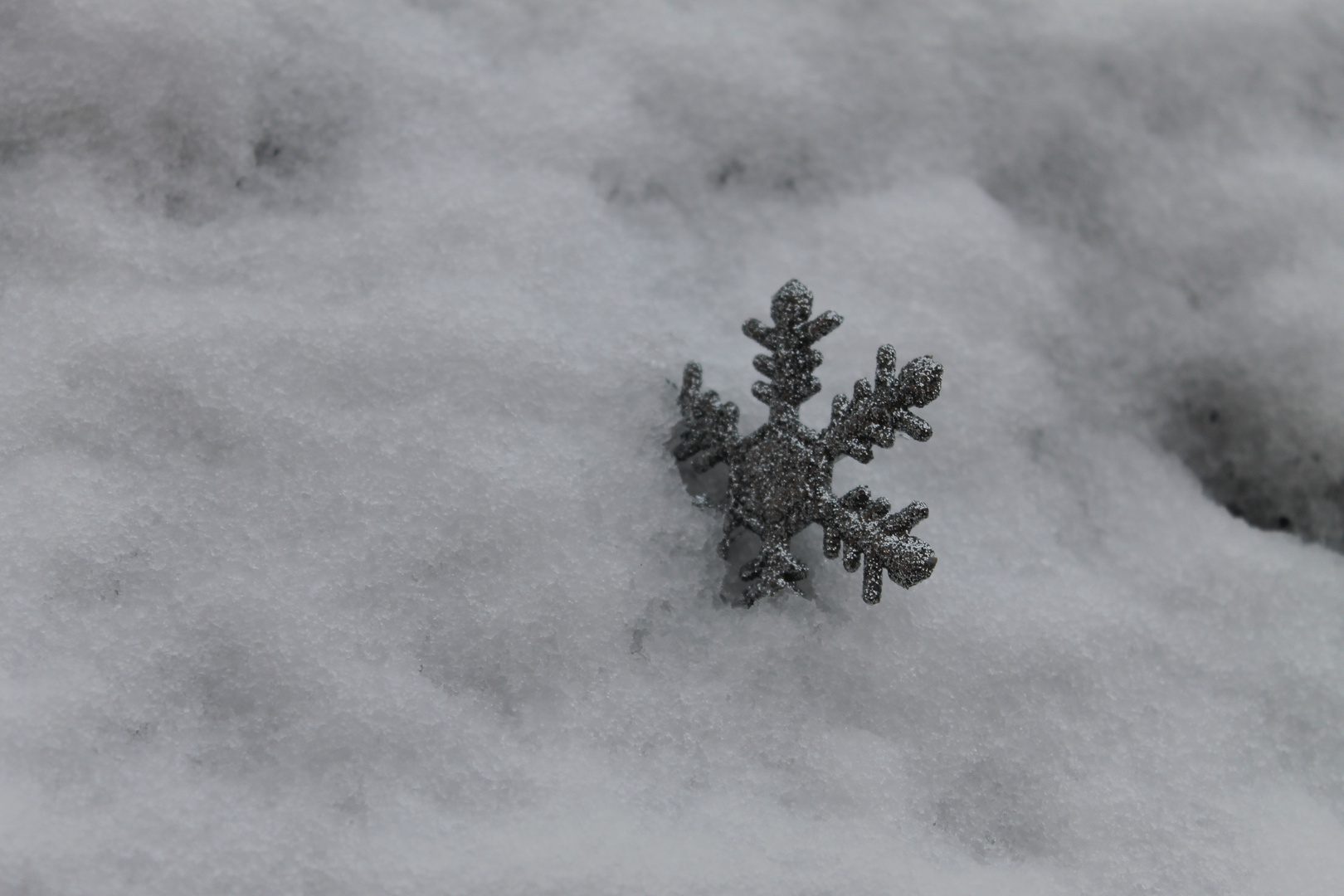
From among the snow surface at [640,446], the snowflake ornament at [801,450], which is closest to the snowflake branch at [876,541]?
the snowflake ornament at [801,450]

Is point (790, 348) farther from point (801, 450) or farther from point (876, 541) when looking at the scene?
point (876, 541)

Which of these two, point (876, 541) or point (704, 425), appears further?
point (704, 425)

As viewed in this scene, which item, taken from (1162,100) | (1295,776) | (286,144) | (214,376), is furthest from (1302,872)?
(286,144)

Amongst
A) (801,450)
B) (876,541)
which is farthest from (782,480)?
(876,541)

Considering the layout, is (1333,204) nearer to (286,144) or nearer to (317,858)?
(286,144)

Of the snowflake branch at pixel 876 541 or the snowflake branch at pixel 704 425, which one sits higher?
the snowflake branch at pixel 704 425

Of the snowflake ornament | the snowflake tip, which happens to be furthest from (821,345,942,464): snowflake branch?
the snowflake tip

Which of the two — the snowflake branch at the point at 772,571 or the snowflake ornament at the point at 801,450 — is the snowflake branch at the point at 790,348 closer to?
the snowflake ornament at the point at 801,450

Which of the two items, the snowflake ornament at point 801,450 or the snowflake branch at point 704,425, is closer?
the snowflake ornament at point 801,450

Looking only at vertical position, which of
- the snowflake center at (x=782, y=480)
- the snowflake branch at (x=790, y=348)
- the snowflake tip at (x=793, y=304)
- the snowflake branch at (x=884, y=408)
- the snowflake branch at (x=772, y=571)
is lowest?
the snowflake branch at (x=772, y=571)
